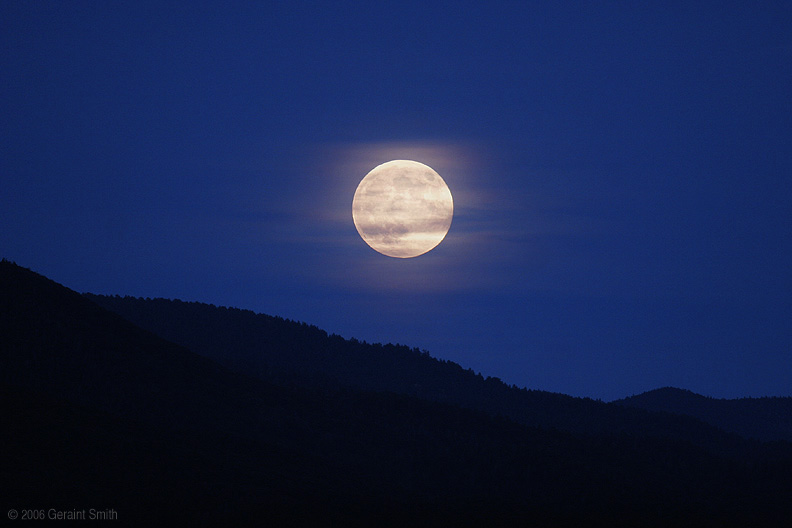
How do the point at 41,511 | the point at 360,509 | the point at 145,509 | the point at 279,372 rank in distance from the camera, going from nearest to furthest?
the point at 41,511, the point at 145,509, the point at 360,509, the point at 279,372

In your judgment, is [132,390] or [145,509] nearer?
[145,509]

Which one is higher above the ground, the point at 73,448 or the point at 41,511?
the point at 73,448

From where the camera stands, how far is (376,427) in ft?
274

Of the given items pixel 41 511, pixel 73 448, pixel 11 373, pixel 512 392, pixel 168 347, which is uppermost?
pixel 512 392

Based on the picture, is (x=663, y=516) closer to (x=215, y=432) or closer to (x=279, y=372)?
(x=215, y=432)

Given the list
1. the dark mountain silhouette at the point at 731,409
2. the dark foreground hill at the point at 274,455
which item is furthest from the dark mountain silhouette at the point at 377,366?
the dark mountain silhouette at the point at 731,409

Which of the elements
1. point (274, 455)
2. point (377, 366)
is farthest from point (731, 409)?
point (274, 455)

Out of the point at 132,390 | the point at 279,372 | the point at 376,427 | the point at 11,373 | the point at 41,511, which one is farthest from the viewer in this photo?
the point at 279,372

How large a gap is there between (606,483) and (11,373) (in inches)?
1954

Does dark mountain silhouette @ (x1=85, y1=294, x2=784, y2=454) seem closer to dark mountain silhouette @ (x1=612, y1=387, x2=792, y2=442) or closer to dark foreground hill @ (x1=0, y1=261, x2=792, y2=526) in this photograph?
dark foreground hill @ (x1=0, y1=261, x2=792, y2=526)

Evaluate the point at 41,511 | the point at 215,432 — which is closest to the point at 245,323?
the point at 215,432

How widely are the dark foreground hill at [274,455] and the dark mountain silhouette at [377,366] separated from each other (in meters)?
26.5

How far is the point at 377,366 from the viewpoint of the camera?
139 m

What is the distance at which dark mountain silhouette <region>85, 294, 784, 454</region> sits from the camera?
412 ft
